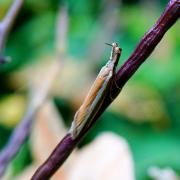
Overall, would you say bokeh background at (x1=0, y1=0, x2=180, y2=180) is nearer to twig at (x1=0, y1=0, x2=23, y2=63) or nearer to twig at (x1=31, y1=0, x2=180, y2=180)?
twig at (x1=0, y1=0, x2=23, y2=63)

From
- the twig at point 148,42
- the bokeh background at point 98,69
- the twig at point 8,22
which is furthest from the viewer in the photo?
the bokeh background at point 98,69

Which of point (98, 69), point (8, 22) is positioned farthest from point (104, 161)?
point (98, 69)

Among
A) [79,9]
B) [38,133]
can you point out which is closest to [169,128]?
[79,9]

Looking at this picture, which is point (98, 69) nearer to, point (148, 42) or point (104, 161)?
point (104, 161)

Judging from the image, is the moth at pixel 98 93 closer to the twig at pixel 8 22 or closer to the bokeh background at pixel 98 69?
the twig at pixel 8 22

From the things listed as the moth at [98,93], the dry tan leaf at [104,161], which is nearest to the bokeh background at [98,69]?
the dry tan leaf at [104,161]

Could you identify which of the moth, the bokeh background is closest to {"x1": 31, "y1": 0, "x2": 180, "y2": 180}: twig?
the moth
